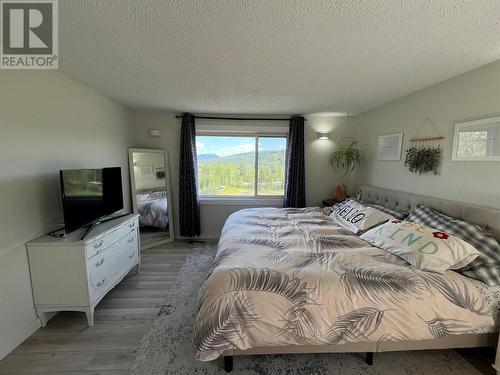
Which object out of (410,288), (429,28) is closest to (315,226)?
(410,288)

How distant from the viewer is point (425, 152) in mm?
2480

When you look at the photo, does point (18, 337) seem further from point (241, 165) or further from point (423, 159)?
point (423, 159)

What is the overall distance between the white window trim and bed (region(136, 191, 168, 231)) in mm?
657

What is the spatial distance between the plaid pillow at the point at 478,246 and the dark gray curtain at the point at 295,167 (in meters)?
2.11

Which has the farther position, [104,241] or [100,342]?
[104,241]

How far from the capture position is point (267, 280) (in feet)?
4.83

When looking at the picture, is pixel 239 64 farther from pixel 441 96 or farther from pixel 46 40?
pixel 441 96

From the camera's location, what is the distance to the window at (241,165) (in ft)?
13.2

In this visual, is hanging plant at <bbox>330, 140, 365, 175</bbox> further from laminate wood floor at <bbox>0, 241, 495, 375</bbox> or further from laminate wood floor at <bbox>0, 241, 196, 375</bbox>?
laminate wood floor at <bbox>0, 241, 196, 375</bbox>

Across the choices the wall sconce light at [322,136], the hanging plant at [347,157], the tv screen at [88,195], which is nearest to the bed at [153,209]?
the tv screen at [88,195]

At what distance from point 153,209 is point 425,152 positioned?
3.91 metres

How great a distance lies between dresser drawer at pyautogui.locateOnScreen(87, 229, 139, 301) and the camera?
1.95m

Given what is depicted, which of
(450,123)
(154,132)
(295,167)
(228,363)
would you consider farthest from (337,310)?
(154,132)

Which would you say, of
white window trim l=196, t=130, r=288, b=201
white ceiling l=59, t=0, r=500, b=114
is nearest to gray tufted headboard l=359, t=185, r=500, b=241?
white ceiling l=59, t=0, r=500, b=114
